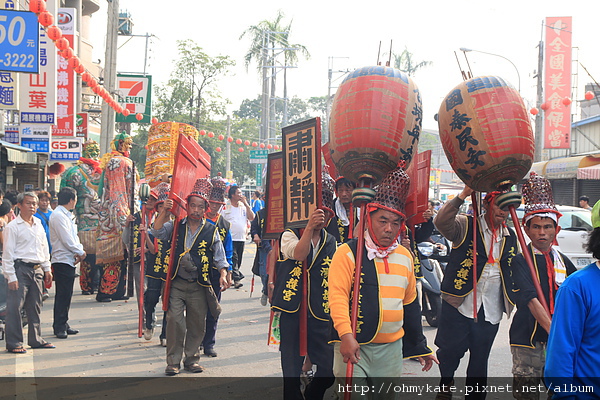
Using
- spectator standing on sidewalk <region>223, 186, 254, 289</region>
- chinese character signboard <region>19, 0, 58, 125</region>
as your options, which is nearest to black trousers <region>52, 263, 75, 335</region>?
spectator standing on sidewalk <region>223, 186, 254, 289</region>

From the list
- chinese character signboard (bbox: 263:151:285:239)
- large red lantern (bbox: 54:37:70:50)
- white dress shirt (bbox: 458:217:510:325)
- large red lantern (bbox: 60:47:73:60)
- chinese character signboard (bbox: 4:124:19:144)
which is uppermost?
large red lantern (bbox: 54:37:70:50)

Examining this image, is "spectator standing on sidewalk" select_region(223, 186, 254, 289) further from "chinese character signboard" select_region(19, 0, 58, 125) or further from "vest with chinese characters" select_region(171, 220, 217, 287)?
"vest with chinese characters" select_region(171, 220, 217, 287)

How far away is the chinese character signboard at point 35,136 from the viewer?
53.1 feet

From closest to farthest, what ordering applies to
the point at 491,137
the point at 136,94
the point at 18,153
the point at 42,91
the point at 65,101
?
the point at 491,137
the point at 42,91
the point at 18,153
the point at 65,101
the point at 136,94

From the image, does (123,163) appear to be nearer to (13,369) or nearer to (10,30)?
(10,30)

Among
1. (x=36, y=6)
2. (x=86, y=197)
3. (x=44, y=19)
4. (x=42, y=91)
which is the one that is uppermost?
(x=36, y=6)

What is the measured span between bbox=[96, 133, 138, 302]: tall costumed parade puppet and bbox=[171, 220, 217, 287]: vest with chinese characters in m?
4.20

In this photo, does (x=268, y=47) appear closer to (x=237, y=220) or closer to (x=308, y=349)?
(x=237, y=220)

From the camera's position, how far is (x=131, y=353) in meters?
7.65

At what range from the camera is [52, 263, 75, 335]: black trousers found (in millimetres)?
8359

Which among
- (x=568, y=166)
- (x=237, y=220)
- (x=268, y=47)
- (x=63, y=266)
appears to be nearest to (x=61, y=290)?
(x=63, y=266)

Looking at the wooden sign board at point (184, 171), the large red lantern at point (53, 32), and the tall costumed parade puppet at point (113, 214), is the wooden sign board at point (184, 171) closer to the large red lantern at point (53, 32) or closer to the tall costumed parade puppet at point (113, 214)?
the tall costumed parade puppet at point (113, 214)

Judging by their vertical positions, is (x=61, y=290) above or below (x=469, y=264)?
below

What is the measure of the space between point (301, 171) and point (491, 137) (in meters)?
1.59
